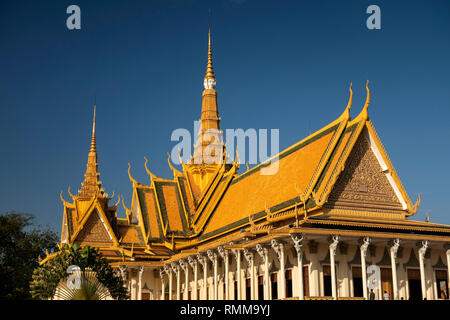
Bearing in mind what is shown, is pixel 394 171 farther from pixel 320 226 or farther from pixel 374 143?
pixel 320 226

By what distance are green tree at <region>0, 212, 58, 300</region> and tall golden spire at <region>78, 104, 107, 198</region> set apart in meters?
4.70

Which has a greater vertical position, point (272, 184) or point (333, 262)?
point (272, 184)

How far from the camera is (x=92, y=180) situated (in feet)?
151

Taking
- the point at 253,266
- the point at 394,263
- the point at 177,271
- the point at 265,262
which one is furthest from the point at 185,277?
the point at 394,263

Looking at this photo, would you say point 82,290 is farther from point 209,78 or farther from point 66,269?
point 209,78

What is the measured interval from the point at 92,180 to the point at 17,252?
26.3 ft

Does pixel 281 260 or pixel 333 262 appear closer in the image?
pixel 333 262

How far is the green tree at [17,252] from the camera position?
41.1 meters

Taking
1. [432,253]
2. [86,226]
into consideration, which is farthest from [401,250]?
[86,226]

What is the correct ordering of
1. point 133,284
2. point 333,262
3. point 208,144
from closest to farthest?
point 333,262
point 133,284
point 208,144

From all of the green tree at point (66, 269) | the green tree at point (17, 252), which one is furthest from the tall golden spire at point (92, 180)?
the green tree at point (66, 269)

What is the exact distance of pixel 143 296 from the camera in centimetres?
3728

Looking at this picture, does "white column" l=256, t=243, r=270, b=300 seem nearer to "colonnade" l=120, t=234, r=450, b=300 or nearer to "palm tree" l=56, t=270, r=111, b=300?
"colonnade" l=120, t=234, r=450, b=300
